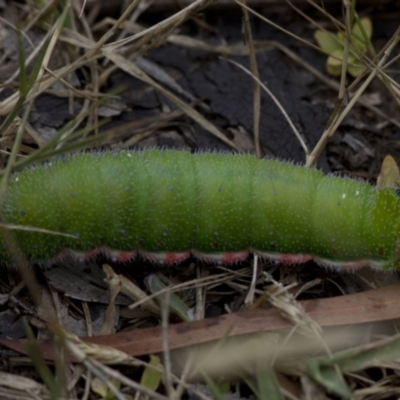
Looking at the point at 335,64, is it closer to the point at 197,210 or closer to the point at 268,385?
the point at 197,210

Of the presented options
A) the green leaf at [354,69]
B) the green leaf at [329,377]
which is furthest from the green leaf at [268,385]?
the green leaf at [354,69]

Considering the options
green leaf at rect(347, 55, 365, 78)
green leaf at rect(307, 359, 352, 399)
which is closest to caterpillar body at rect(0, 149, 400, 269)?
Result: green leaf at rect(307, 359, 352, 399)

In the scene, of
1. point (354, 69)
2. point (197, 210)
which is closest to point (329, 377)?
point (197, 210)

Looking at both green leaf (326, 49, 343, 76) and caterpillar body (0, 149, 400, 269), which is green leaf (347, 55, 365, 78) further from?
caterpillar body (0, 149, 400, 269)

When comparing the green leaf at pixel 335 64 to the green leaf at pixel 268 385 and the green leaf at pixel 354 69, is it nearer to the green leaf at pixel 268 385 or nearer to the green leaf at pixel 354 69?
the green leaf at pixel 354 69

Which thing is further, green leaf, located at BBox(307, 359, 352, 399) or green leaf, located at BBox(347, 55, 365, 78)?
green leaf, located at BBox(347, 55, 365, 78)

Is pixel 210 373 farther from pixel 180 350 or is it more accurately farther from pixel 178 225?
pixel 178 225

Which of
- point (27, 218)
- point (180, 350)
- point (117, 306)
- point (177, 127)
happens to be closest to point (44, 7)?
point (177, 127)

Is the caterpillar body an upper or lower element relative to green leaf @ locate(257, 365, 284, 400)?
upper

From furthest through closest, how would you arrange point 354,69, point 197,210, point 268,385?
point 354,69 < point 197,210 < point 268,385
